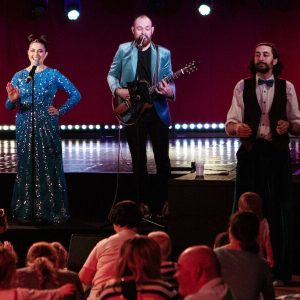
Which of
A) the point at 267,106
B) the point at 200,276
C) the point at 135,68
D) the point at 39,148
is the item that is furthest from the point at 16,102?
the point at 200,276

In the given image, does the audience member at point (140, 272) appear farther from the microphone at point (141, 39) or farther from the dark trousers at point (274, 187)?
the microphone at point (141, 39)

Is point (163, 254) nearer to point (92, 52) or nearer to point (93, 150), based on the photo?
point (93, 150)

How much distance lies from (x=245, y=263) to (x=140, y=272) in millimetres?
685

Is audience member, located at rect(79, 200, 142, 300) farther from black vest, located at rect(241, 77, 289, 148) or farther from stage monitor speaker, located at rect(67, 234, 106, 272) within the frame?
black vest, located at rect(241, 77, 289, 148)

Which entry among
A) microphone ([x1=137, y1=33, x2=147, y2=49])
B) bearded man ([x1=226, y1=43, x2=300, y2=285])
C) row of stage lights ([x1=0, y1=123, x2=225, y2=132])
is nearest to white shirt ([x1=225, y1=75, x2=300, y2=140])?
bearded man ([x1=226, y1=43, x2=300, y2=285])

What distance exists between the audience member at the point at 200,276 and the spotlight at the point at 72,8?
41.0ft

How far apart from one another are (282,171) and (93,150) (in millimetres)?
6326

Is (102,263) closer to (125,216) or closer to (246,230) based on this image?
(125,216)

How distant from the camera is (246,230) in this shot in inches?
143

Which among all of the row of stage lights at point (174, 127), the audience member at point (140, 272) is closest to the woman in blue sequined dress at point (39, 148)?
the audience member at point (140, 272)

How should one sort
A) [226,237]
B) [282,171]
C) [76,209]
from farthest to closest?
[76,209]
[282,171]
[226,237]

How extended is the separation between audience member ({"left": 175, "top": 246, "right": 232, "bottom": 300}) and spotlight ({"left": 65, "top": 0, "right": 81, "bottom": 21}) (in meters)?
12.5

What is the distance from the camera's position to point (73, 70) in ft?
50.0

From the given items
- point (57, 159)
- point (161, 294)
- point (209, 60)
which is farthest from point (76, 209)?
point (209, 60)
